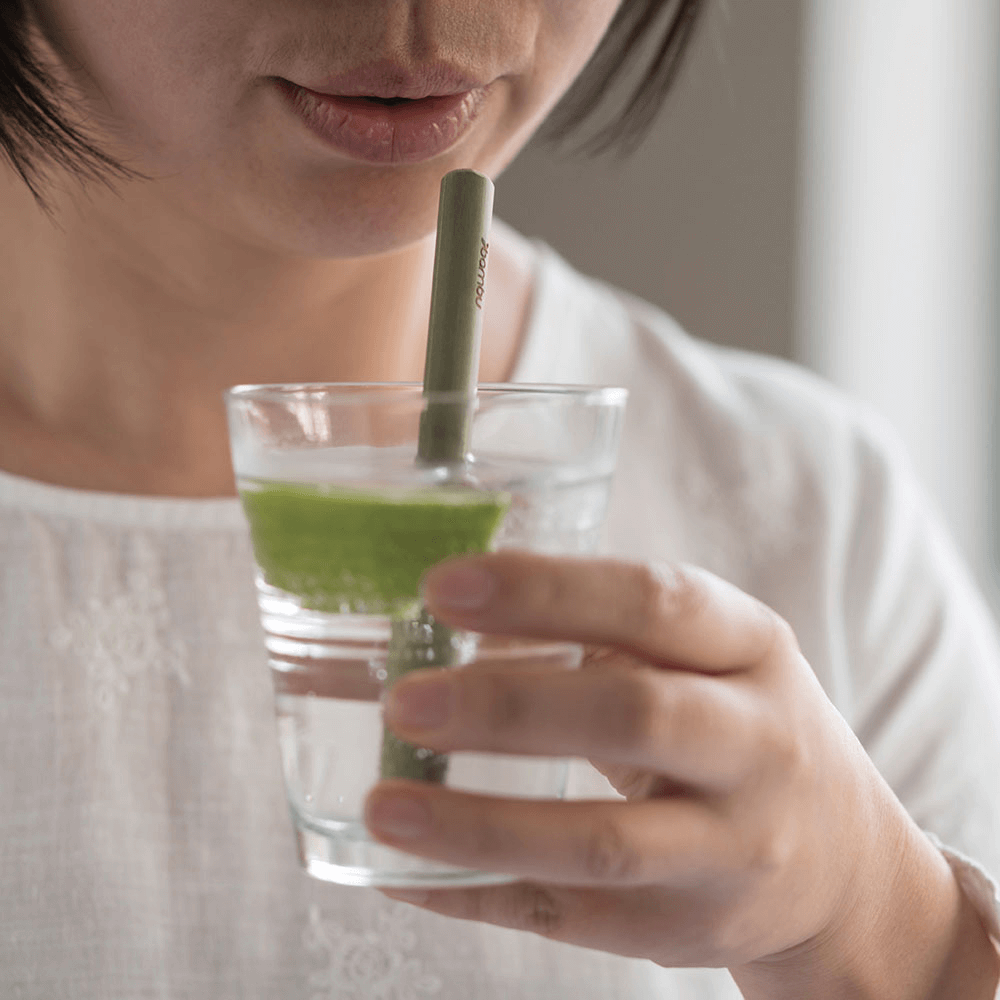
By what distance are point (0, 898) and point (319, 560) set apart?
0.46 m

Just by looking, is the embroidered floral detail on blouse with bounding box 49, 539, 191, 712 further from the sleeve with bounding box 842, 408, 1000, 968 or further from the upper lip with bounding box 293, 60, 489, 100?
the sleeve with bounding box 842, 408, 1000, 968

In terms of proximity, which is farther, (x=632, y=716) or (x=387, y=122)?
(x=387, y=122)

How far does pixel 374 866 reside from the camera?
17.2 inches

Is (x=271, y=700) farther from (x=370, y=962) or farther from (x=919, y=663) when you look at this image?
(x=919, y=663)

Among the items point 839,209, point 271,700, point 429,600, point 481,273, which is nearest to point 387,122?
point 481,273

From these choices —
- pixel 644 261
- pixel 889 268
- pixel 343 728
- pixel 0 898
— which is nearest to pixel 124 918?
pixel 0 898

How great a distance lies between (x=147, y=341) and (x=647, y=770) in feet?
1.78

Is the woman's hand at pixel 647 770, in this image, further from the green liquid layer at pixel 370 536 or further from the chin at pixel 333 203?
the chin at pixel 333 203

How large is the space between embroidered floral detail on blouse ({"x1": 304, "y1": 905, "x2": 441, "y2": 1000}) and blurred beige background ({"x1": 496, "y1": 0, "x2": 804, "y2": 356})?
112 cm

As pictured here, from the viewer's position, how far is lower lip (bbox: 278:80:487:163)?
1.83ft

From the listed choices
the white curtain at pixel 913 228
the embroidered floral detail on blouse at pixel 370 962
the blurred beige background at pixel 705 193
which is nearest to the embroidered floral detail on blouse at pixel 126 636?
the embroidered floral detail on blouse at pixel 370 962

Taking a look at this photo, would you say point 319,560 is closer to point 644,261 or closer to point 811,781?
point 811,781

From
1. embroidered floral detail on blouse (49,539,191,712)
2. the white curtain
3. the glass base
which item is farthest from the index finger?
the white curtain

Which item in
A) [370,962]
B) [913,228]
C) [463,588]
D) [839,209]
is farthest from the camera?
[913,228]
